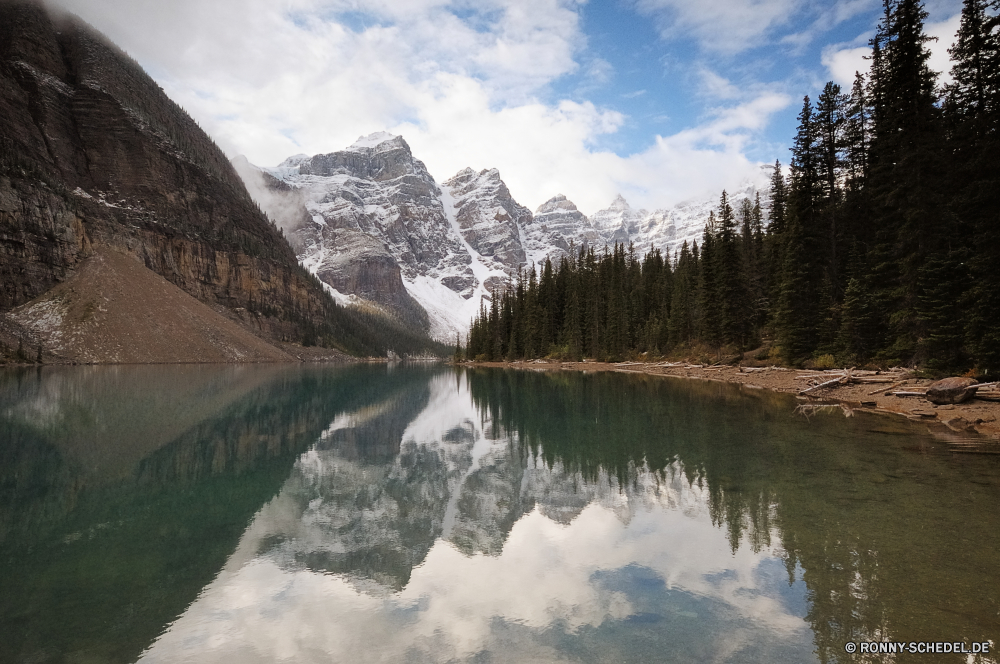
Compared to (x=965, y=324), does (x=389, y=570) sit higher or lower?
lower

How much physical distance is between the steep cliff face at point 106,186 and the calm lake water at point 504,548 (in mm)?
98663

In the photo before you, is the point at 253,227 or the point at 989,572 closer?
the point at 989,572

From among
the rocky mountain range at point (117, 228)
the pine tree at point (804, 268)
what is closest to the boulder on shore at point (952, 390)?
the pine tree at point (804, 268)

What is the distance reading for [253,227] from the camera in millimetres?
171750

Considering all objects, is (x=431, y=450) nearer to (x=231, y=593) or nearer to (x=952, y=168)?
(x=231, y=593)

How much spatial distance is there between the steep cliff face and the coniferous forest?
353 feet

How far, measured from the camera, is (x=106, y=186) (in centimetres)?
12519

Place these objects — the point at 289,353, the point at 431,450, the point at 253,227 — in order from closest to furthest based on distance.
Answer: the point at 431,450 < the point at 289,353 < the point at 253,227

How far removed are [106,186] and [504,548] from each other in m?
156

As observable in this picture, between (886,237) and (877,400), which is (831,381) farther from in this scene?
(886,237)

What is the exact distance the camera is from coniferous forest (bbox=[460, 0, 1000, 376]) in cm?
2242

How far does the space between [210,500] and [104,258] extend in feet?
379

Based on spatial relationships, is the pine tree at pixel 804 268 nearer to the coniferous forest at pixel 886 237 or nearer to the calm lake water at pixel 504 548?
the coniferous forest at pixel 886 237

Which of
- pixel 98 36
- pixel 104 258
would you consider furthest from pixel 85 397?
pixel 98 36
